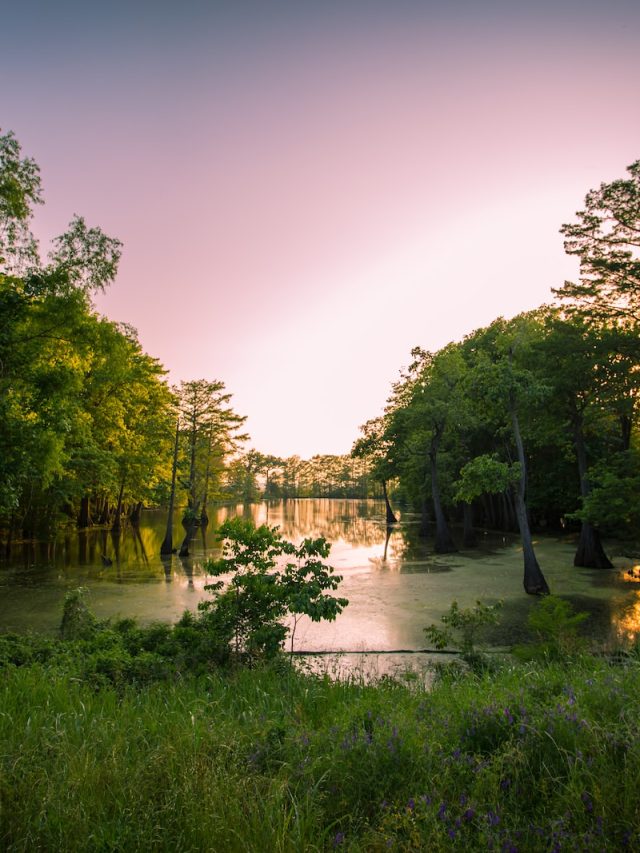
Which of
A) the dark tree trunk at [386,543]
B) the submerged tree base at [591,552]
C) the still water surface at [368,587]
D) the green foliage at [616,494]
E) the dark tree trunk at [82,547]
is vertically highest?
the green foliage at [616,494]

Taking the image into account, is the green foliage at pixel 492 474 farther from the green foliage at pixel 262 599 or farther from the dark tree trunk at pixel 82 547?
the dark tree trunk at pixel 82 547

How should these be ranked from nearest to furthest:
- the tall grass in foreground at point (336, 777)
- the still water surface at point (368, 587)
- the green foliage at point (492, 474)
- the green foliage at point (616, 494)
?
1. the tall grass in foreground at point (336, 777)
2. the still water surface at point (368, 587)
3. the green foliage at point (616, 494)
4. the green foliage at point (492, 474)

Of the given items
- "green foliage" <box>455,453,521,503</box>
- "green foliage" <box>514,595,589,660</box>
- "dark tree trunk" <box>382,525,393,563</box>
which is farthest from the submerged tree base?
"green foliage" <box>514,595,589,660</box>

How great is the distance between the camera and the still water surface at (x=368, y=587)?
42.5 ft

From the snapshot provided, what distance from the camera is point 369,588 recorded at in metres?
19.0

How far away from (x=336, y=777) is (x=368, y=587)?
1704 centimetres

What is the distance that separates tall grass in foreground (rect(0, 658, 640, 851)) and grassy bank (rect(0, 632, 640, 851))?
0.5 inches

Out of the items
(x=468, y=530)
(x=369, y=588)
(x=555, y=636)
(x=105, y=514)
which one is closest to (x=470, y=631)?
(x=555, y=636)

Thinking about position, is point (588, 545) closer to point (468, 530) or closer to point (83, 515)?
point (468, 530)

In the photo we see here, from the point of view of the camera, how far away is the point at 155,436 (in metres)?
40.5

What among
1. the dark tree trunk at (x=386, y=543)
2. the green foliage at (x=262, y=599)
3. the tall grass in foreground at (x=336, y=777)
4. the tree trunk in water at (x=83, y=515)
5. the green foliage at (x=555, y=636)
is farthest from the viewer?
the tree trunk in water at (x=83, y=515)

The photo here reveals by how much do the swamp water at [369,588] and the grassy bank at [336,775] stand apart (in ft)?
11.9

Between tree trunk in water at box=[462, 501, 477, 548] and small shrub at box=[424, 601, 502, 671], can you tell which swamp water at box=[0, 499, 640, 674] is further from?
small shrub at box=[424, 601, 502, 671]

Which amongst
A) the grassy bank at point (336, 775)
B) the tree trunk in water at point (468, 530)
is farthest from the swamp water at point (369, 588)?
the grassy bank at point (336, 775)
